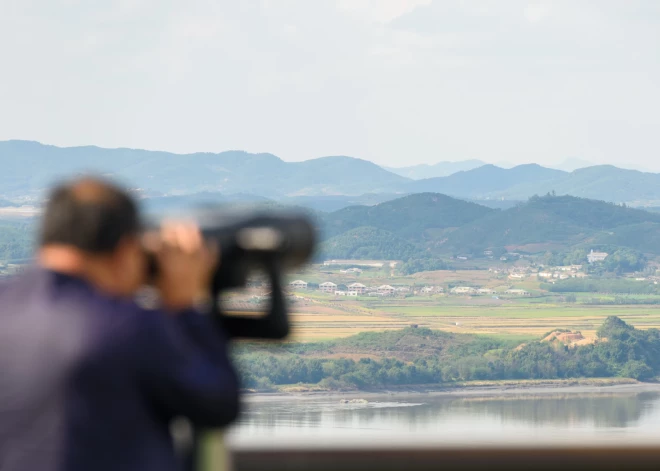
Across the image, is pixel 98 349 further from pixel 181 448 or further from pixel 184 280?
pixel 181 448

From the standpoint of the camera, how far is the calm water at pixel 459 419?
186cm

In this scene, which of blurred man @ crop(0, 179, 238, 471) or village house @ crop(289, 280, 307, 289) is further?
village house @ crop(289, 280, 307, 289)

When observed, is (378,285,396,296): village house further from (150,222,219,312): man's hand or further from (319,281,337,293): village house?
(150,222,219,312): man's hand

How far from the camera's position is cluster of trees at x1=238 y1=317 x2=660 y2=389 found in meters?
27.3

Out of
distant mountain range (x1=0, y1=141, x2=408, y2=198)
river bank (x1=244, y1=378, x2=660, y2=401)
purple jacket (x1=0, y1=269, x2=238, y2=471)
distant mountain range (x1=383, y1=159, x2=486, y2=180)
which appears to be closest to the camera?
purple jacket (x1=0, y1=269, x2=238, y2=471)

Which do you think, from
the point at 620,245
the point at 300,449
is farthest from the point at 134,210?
the point at 620,245

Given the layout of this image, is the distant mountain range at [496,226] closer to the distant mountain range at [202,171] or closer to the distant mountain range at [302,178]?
the distant mountain range at [302,178]

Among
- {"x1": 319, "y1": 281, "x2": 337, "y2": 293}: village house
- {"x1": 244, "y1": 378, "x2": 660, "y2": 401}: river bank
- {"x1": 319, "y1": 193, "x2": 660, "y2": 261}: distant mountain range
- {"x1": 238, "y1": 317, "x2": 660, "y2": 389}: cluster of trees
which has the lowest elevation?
{"x1": 244, "y1": 378, "x2": 660, "y2": 401}: river bank

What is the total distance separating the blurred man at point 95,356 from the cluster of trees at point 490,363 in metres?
24.0

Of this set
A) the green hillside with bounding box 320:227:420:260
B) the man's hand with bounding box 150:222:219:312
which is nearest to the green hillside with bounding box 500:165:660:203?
the green hillside with bounding box 320:227:420:260

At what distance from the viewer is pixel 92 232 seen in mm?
1100

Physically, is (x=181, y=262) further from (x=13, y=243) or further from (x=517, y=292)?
(x=517, y=292)

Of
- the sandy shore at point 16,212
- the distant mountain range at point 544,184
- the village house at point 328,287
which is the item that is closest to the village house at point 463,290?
the village house at point 328,287

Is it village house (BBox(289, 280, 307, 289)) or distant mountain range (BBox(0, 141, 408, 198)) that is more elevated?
distant mountain range (BBox(0, 141, 408, 198))
